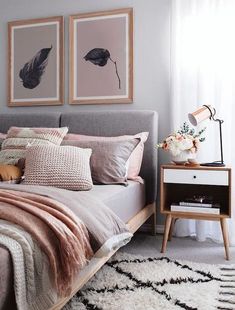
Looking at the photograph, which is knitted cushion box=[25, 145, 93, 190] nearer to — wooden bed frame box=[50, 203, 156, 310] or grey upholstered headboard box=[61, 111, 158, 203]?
wooden bed frame box=[50, 203, 156, 310]

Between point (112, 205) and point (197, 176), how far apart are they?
843 mm

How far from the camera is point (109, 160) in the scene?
2.46 m

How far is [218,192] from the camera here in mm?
2891

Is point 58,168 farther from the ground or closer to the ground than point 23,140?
closer to the ground

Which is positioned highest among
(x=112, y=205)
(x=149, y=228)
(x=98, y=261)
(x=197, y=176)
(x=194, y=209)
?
(x=197, y=176)

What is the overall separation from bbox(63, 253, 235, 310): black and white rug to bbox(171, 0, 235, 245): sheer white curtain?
784 millimetres

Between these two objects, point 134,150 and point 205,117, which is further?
point 134,150

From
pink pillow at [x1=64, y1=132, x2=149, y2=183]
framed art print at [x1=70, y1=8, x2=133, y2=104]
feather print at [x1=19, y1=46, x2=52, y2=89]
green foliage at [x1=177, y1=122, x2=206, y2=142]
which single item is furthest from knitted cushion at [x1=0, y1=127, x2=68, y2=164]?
green foliage at [x1=177, y1=122, x2=206, y2=142]

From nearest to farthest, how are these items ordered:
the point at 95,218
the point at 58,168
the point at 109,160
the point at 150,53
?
the point at 95,218 → the point at 58,168 → the point at 109,160 → the point at 150,53

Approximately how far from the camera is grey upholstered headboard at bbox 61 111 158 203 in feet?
9.67

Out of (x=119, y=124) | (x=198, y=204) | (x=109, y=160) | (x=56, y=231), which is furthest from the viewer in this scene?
(x=119, y=124)

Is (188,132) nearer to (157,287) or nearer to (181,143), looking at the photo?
(181,143)

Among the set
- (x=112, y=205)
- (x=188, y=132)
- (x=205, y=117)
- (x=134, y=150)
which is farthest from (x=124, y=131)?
(x=112, y=205)

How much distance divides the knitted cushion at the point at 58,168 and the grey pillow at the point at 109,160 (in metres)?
0.16
